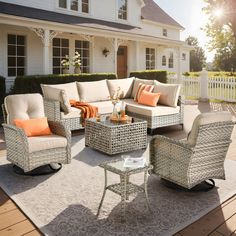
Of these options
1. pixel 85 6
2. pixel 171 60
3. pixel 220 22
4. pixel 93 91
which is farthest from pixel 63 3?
pixel 220 22

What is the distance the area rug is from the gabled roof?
16.2 metres

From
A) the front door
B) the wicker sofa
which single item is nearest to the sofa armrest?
the wicker sofa

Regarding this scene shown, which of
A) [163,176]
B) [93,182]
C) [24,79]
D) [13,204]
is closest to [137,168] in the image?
[163,176]

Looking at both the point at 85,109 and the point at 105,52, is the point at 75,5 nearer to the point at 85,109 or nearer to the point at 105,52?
the point at 105,52

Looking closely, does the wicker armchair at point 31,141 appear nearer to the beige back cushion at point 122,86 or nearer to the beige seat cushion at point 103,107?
the beige seat cushion at point 103,107

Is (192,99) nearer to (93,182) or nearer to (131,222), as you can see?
(93,182)

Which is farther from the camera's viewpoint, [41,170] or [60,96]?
[60,96]

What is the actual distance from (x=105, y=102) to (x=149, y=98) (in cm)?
122

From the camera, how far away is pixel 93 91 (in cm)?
827

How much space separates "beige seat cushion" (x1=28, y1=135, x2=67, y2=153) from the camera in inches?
170

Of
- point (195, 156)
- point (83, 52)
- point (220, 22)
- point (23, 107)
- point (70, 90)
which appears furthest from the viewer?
point (220, 22)

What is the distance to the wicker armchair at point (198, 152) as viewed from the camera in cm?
362

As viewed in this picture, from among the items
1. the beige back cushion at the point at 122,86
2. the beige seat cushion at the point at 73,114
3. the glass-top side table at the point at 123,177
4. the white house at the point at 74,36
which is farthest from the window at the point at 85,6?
the glass-top side table at the point at 123,177

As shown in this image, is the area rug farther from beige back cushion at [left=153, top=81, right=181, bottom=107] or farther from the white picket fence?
the white picket fence
